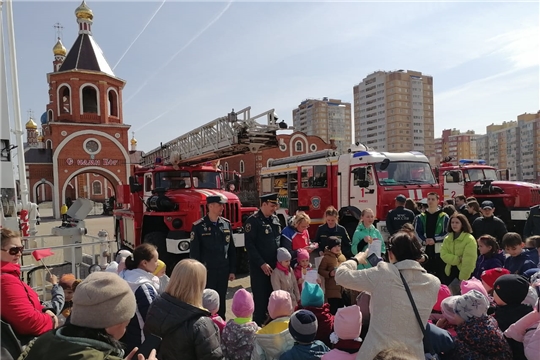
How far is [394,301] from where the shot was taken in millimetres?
2369

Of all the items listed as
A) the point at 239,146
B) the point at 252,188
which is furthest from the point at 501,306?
the point at 252,188

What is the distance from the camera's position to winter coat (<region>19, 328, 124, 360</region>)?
152cm

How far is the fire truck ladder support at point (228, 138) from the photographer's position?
25.1 ft

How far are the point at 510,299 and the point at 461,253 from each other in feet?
7.09

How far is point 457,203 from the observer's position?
9719 mm

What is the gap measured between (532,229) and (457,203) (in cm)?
304

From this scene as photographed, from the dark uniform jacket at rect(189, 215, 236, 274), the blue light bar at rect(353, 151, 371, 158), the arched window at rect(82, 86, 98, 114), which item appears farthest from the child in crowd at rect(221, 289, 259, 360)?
the arched window at rect(82, 86, 98, 114)

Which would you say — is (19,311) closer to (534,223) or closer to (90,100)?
(534,223)

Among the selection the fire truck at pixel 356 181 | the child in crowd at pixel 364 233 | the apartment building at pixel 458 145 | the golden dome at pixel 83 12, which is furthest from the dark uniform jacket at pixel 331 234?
the apartment building at pixel 458 145

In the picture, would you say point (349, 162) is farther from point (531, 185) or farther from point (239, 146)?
point (531, 185)

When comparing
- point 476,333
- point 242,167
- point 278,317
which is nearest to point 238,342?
point 278,317

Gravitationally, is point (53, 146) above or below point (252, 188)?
above

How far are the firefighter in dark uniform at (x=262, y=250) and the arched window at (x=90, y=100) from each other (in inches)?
1412

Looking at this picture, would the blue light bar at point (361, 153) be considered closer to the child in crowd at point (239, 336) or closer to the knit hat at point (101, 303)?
the child in crowd at point (239, 336)
